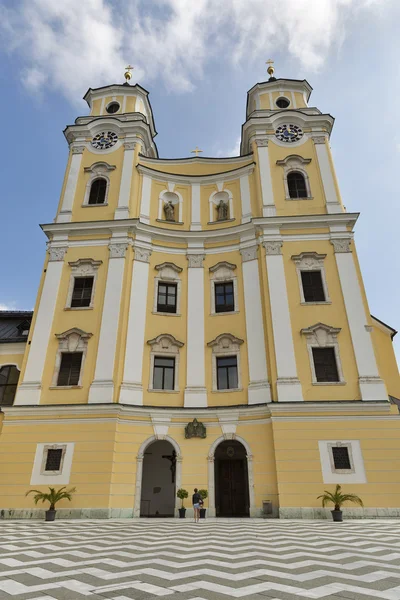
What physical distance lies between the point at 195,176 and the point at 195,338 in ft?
39.4

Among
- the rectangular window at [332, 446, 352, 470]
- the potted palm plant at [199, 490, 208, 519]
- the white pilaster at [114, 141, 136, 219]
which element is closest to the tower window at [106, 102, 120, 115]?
the white pilaster at [114, 141, 136, 219]

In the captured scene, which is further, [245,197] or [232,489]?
[245,197]

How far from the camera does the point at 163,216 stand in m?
25.6

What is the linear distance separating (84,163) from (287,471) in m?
22.9

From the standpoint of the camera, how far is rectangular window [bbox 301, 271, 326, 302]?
21.3 meters

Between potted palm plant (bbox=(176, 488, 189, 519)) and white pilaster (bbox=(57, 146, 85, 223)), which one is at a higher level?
white pilaster (bbox=(57, 146, 85, 223))

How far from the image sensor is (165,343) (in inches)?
827

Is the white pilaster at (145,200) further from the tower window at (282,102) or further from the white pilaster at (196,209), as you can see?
the tower window at (282,102)

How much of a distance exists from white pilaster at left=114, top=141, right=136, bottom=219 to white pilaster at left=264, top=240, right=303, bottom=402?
911 centimetres

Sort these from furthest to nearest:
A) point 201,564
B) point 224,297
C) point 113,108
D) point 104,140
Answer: point 113,108 → point 104,140 → point 224,297 → point 201,564

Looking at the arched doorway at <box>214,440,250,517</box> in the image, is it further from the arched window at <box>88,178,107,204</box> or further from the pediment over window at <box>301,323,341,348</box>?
the arched window at <box>88,178,107,204</box>

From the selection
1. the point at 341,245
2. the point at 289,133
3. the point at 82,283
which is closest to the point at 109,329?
the point at 82,283

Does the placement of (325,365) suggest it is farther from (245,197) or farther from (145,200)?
(145,200)

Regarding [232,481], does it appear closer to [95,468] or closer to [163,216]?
[95,468]
